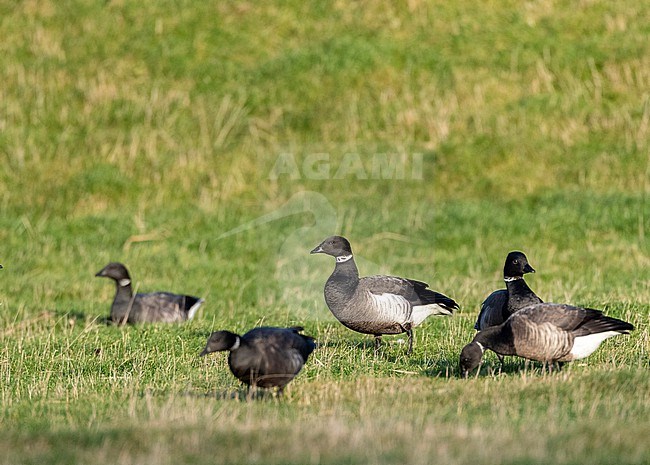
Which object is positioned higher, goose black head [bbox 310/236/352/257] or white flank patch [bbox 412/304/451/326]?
goose black head [bbox 310/236/352/257]

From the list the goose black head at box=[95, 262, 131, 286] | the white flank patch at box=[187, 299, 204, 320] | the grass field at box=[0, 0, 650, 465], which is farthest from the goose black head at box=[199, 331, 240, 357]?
the goose black head at box=[95, 262, 131, 286]

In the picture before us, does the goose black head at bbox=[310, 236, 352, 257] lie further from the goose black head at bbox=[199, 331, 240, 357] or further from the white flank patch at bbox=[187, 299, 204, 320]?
the white flank patch at bbox=[187, 299, 204, 320]

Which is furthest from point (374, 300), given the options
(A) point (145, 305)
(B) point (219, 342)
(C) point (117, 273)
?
(C) point (117, 273)

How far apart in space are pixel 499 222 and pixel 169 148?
9.69m

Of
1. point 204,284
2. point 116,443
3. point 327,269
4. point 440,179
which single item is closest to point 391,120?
point 440,179


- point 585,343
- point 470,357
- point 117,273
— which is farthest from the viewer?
point 117,273

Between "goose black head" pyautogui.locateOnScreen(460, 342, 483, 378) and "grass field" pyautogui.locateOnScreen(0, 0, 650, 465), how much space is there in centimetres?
27

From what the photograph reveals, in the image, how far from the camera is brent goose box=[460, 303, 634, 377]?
39.9ft

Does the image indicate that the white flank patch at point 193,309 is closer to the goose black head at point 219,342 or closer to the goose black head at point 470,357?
the goose black head at point 470,357

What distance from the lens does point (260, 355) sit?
36.5 feet

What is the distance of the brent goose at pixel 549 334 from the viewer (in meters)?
12.1

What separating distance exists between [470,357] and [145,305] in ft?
30.0

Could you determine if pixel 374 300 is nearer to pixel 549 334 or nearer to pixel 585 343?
pixel 549 334
